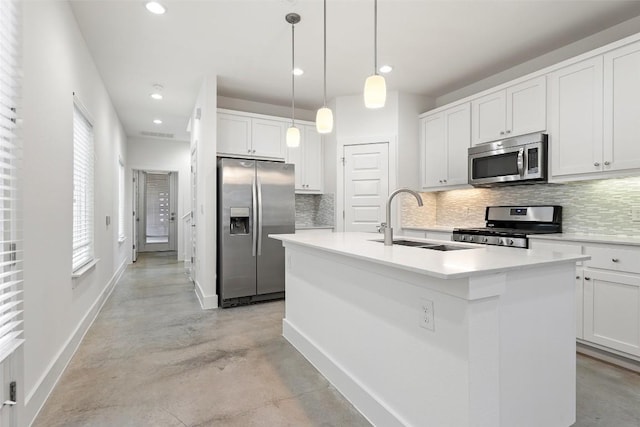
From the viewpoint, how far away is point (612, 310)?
2406 millimetres

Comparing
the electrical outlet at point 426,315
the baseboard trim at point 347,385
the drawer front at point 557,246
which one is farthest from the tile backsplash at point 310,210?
the electrical outlet at point 426,315

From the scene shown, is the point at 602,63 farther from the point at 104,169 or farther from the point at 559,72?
the point at 104,169

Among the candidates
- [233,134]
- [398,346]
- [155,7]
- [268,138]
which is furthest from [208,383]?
[268,138]

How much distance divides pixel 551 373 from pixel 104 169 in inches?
189

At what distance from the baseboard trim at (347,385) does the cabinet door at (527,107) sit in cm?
287

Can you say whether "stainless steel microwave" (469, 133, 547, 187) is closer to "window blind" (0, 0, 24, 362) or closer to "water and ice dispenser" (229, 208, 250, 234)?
"water and ice dispenser" (229, 208, 250, 234)

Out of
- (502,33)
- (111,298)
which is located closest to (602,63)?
(502,33)

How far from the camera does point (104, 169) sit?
4.19 meters

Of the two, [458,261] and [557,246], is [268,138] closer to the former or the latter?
[557,246]

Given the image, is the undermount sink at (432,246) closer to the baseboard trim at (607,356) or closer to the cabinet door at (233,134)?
the baseboard trim at (607,356)

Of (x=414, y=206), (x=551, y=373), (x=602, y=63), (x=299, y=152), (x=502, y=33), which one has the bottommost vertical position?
(x=551, y=373)

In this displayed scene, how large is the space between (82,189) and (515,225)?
175 inches

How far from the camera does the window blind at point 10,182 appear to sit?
1515 millimetres

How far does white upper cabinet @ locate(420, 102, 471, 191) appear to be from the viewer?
12.9ft
